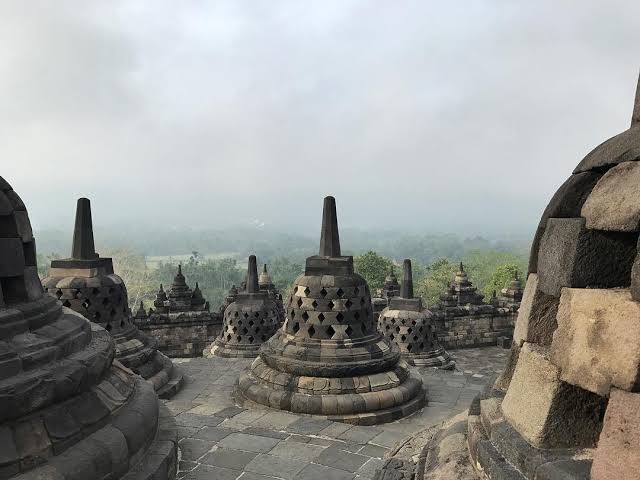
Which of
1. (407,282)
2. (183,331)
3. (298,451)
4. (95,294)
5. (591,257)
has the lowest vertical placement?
(183,331)

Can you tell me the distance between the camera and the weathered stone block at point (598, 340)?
1.99 metres

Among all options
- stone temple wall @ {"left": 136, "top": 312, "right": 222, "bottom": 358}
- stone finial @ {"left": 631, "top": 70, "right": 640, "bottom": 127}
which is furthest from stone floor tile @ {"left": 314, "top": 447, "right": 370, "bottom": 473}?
stone temple wall @ {"left": 136, "top": 312, "right": 222, "bottom": 358}

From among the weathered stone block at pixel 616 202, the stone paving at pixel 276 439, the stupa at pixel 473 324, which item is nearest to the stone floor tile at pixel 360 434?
the stone paving at pixel 276 439

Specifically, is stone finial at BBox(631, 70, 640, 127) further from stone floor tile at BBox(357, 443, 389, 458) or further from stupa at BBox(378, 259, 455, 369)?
stupa at BBox(378, 259, 455, 369)

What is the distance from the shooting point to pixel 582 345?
2225 millimetres

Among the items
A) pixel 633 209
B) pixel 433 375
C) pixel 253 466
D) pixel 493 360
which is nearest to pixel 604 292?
pixel 633 209

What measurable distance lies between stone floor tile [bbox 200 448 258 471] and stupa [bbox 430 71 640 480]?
7.88 feet

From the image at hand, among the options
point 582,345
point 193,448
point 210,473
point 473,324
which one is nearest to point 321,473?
point 210,473

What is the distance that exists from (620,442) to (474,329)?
18732 millimetres

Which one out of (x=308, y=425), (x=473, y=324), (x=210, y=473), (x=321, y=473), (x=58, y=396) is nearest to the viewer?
(x=58, y=396)

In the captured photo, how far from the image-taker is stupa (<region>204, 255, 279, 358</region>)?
12.2 meters

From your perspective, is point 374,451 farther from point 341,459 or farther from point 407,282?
point 407,282

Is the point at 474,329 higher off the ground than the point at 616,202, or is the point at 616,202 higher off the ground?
the point at 616,202

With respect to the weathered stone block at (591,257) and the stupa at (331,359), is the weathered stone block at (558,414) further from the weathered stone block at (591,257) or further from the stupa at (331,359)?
the stupa at (331,359)
